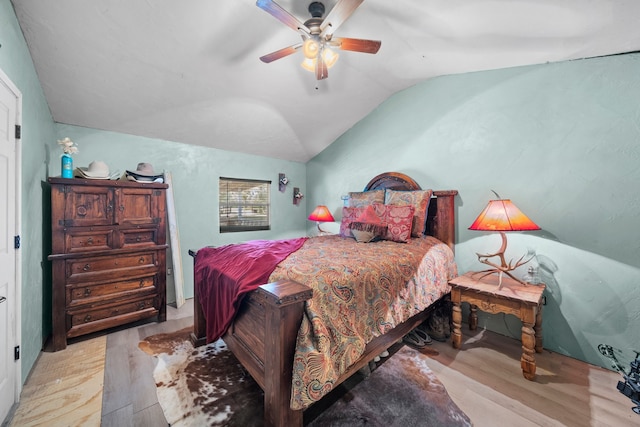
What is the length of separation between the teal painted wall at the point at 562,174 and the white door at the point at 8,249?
3582 millimetres

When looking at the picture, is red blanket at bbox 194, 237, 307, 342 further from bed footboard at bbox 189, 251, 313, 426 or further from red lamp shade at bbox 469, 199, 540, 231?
red lamp shade at bbox 469, 199, 540, 231

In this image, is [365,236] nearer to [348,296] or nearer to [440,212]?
[440,212]

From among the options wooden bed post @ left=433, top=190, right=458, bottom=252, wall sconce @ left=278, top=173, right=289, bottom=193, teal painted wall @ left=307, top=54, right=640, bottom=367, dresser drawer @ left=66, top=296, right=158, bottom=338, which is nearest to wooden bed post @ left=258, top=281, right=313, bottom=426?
dresser drawer @ left=66, top=296, right=158, bottom=338

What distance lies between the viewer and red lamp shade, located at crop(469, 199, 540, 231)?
1999mm

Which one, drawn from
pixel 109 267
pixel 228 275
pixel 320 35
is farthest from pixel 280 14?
pixel 109 267

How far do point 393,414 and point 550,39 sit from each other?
9.48 ft

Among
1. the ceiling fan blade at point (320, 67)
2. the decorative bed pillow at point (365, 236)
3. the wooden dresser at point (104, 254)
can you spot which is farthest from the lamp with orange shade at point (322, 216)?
the ceiling fan blade at point (320, 67)

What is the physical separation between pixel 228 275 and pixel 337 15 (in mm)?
1866

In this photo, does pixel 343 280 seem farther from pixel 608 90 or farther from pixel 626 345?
pixel 608 90

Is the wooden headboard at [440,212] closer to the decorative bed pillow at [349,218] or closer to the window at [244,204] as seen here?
the decorative bed pillow at [349,218]

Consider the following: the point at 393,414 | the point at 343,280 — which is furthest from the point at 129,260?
the point at 393,414

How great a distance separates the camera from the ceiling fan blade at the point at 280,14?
157 centimetres

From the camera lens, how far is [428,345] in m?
2.31

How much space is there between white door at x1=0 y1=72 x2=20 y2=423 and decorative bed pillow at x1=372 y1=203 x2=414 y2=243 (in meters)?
2.83
